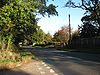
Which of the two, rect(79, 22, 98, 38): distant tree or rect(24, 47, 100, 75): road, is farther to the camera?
rect(79, 22, 98, 38): distant tree

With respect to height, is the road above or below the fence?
below

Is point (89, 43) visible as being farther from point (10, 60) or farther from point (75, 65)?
point (10, 60)

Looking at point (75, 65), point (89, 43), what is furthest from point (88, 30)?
point (75, 65)

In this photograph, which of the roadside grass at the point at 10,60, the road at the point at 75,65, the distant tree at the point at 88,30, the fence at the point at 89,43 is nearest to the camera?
the road at the point at 75,65

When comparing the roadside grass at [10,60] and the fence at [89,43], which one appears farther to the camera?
the fence at [89,43]

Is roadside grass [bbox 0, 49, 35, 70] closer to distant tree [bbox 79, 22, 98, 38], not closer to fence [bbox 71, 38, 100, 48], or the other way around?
fence [bbox 71, 38, 100, 48]

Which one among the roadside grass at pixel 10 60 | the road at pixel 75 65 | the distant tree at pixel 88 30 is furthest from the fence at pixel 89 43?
the roadside grass at pixel 10 60

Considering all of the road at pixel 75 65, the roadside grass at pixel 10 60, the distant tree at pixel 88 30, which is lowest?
the road at pixel 75 65

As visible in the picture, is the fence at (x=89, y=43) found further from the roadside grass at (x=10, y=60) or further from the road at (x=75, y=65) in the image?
the roadside grass at (x=10, y=60)

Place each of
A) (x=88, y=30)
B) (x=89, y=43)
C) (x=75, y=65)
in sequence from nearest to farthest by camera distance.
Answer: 1. (x=75, y=65)
2. (x=89, y=43)
3. (x=88, y=30)

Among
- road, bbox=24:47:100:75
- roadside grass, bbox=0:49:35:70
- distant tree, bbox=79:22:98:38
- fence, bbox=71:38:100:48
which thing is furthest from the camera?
distant tree, bbox=79:22:98:38

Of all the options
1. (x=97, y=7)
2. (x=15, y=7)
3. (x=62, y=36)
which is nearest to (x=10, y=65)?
(x=15, y=7)

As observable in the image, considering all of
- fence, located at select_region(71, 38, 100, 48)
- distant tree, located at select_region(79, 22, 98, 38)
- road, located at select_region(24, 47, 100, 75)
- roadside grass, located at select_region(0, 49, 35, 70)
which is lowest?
road, located at select_region(24, 47, 100, 75)

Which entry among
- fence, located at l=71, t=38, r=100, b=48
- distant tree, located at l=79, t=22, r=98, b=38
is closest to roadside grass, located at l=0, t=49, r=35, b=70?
fence, located at l=71, t=38, r=100, b=48
